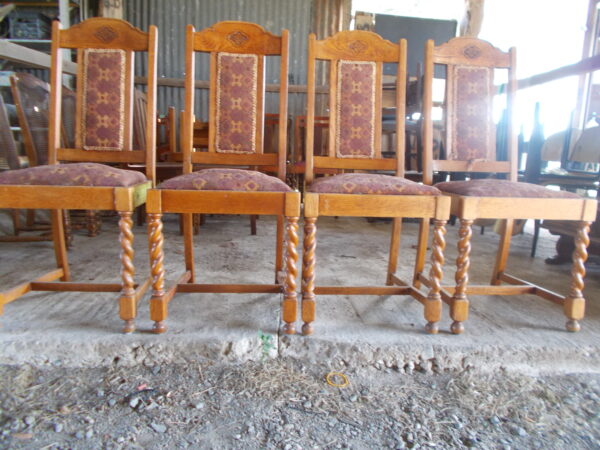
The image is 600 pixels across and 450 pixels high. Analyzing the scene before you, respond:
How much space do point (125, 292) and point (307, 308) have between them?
59cm

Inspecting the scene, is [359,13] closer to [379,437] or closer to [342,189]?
[342,189]

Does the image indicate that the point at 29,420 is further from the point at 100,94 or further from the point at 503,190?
the point at 503,190

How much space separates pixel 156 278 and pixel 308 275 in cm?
50

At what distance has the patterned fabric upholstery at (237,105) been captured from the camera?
1.65 metres

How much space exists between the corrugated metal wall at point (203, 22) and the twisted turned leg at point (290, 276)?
520 cm

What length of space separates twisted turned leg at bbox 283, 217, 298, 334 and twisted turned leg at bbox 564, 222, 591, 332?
1.00 metres

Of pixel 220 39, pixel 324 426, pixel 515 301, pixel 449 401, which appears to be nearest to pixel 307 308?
pixel 324 426

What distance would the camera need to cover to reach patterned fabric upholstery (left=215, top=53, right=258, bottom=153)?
1.65m

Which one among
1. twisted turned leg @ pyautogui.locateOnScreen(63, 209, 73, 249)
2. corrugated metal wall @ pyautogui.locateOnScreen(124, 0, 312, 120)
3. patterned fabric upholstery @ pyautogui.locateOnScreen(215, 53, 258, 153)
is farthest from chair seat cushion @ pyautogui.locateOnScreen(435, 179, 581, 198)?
corrugated metal wall @ pyautogui.locateOnScreen(124, 0, 312, 120)

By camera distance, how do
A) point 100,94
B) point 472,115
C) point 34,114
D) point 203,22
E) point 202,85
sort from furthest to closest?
1. point 203,22
2. point 202,85
3. point 34,114
4. point 472,115
5. point 100,94

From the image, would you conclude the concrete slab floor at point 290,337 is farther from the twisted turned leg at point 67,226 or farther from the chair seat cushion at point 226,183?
the chair seat cushion at point 226,183

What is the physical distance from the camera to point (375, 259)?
2484 millimetres

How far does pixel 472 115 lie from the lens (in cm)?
176

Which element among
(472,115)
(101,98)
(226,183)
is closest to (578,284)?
(472,115)
